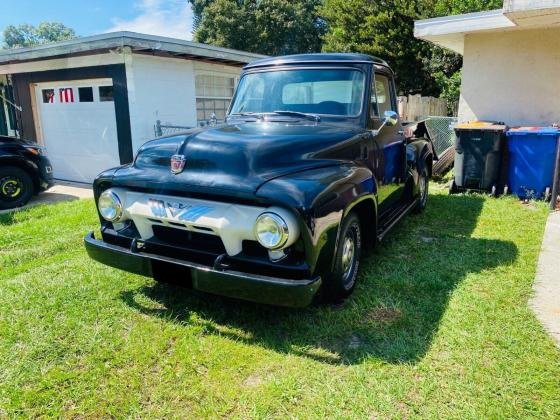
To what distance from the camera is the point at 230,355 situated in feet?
9.99

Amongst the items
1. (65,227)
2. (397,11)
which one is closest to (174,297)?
(65,227)

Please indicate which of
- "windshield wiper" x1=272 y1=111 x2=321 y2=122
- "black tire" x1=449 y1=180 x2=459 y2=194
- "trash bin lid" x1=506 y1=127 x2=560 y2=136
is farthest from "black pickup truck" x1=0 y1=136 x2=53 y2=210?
"trash bin lid" x1=506 y1=127 x2=560 y2=136

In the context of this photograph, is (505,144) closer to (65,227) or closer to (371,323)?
(371,323)

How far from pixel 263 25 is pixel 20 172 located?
2565 centimetres

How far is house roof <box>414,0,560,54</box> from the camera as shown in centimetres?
683

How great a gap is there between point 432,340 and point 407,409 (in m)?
0.78

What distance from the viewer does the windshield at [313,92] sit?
4328mm

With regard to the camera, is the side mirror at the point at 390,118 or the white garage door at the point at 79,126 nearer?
the side mirror at the point at 390,118

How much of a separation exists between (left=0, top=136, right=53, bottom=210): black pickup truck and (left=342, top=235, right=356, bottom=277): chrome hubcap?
704 centimetres

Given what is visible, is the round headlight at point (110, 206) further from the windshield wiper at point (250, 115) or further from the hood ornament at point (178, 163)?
the windshield wiper at point (250, 115)

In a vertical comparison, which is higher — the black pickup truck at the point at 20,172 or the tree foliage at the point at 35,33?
the tree foliage at the point at 35,33

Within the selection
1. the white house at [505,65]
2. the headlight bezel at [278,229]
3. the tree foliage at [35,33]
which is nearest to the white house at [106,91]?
the white house at [505,65]

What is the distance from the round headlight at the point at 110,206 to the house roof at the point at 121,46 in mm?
5931

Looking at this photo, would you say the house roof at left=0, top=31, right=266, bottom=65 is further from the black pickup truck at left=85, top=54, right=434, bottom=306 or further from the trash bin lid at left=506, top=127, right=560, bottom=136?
the trash bin lid at left=506, top=127, right=560, bottom=136
